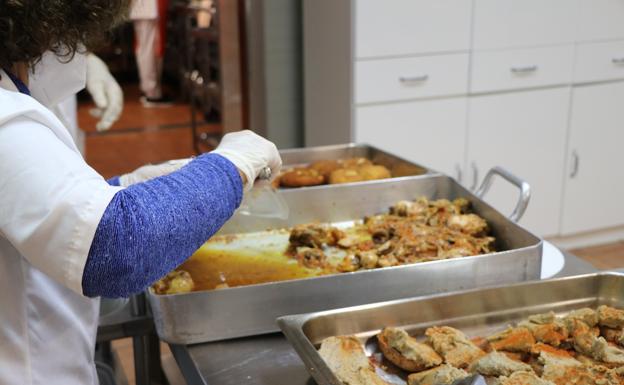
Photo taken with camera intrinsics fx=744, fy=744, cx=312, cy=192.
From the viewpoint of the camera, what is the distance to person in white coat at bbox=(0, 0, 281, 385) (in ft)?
2.65

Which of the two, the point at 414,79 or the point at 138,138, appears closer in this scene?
→ the point at 414,79

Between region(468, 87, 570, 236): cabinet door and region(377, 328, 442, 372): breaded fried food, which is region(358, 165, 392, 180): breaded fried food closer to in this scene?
region(377, 328, 442, 372): breaded fried food

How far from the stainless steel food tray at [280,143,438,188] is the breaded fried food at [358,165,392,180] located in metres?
0.04

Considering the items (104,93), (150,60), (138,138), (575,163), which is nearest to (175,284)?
(104,93)

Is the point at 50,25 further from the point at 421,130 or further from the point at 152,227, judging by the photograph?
the point at 421,130

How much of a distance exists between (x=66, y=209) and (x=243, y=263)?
0.71m

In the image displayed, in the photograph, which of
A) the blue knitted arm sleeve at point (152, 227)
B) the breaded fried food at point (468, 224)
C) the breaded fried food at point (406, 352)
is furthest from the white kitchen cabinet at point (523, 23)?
the blue knitted arm sleeve at point (152, 227)

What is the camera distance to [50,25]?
0.91 metres

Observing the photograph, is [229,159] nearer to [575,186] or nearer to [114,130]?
[575,186]

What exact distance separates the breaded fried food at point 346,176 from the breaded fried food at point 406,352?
2.58ft

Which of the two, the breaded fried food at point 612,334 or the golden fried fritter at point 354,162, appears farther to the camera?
the golden fried fritter at point 354,162

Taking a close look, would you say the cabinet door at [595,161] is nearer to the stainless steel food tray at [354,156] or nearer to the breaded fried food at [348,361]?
the stainless steel food tray at [354,156]

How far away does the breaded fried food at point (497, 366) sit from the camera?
3.27 feet

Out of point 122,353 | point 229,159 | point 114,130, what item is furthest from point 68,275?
point 114,130
